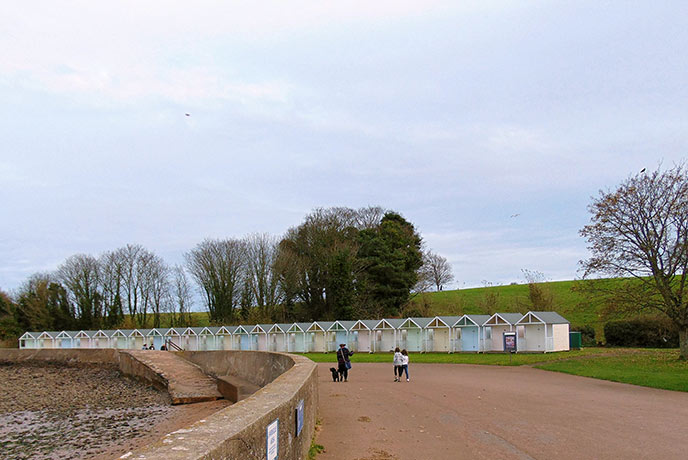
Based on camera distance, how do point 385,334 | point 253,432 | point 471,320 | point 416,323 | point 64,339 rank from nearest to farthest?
point 253,432
point 471,320
point 416,323
point 385,334
point 64,339

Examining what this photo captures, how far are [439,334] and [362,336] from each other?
7.14 m

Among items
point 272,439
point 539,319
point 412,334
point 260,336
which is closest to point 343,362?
point 272,439

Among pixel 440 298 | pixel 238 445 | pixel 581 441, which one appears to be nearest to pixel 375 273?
pixel 440 298

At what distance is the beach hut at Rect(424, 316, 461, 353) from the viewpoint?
47.3 m

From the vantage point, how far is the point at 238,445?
176 inches

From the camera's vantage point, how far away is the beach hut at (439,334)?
4728 centimetres

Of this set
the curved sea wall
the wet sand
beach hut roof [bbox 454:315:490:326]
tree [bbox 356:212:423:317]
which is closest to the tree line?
tree [bbox 356:212:423:317]

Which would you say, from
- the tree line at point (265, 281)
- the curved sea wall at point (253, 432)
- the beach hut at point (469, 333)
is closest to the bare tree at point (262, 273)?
the tree line at point (265, 281)

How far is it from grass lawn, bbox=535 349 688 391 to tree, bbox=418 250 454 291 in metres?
41.4

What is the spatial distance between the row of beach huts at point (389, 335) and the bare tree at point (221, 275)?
8.50 metres

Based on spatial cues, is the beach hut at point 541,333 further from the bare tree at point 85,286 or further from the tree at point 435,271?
the bare tree at point 85,286

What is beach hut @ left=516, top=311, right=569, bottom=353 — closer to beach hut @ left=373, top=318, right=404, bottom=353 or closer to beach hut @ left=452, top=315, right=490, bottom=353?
beach hut @ left=452, top=315, right=490, bottom=353

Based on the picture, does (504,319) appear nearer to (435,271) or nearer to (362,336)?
(362,336)

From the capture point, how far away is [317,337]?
174ft
